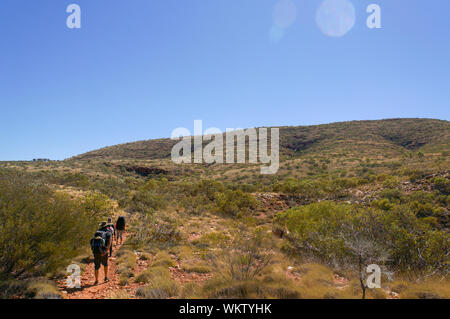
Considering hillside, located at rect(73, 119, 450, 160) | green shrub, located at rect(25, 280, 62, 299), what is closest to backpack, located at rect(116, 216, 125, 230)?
green shrub, located at rect(25, 280, 62, 299)

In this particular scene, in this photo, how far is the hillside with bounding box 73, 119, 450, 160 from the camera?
1751 inches

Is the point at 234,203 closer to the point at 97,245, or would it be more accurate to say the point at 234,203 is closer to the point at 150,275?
the point at 150,275

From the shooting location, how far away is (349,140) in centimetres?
4909

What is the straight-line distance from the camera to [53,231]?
5652mm

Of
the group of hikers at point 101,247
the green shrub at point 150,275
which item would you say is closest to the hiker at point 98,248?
the group of hikers at point 101,247

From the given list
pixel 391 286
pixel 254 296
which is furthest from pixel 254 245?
pixel 391 286

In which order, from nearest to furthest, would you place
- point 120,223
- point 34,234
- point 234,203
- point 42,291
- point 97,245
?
point 42,291
point 34,234
point 97,245
point 120,223
point 234,203

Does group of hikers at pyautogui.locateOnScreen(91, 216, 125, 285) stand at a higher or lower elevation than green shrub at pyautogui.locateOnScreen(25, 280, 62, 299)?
higher

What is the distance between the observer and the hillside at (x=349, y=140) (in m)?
44.5

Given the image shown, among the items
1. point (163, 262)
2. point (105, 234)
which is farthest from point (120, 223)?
point (105, 234)

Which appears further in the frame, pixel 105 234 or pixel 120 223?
pixel 120 223

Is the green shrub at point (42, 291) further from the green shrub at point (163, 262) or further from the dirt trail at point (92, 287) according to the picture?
the green shrub at point (163, 262)

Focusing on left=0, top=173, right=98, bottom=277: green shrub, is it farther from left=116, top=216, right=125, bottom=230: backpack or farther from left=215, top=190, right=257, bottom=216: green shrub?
left=215, top=190, right=257, bottom=216: green shrub
